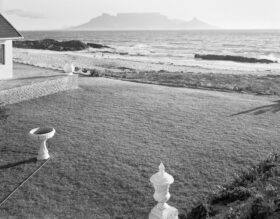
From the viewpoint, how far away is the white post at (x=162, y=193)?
573 cm

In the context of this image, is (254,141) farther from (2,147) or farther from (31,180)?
(2,147)

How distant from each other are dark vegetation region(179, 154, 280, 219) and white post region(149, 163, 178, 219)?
1001 millimetres

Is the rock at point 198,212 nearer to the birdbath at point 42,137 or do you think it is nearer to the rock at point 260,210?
the rock at point 260,210

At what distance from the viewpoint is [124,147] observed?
Answer: 34.2 ft

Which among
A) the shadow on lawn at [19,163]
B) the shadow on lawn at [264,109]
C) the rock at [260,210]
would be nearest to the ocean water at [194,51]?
the shadow on lawn at [264,109]

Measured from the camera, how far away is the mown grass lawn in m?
7.55

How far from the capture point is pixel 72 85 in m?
17.5

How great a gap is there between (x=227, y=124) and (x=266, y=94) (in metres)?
8.10

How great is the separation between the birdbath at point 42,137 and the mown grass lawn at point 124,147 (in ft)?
0.95

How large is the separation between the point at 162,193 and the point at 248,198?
2.41 metres

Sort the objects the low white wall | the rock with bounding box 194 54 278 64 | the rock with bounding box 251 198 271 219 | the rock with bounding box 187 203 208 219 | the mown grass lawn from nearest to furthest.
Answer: the rock with bounding box 251 198 271 219, the rock with bounding box 187 203 208 219, the mown grass lawn, the low white wall, the rock with bounding box 194 54 278 64

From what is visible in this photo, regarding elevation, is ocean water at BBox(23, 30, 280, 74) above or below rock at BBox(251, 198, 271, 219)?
above

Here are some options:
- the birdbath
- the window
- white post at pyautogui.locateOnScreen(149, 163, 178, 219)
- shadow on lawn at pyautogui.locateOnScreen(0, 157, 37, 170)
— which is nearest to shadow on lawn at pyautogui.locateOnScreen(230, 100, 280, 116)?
the birdbath

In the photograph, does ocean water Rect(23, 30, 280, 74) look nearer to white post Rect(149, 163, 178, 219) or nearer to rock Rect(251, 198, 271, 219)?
rock Rect(251, 198, 271, 219)
